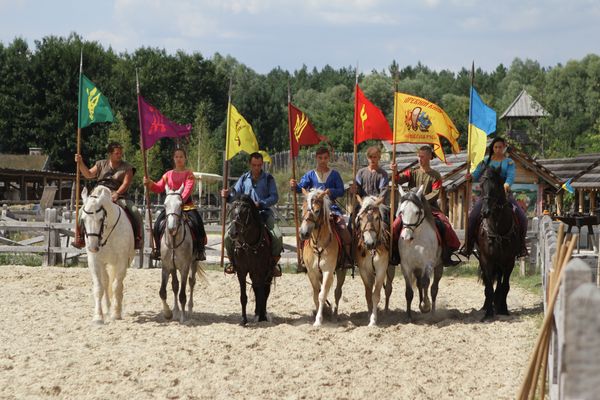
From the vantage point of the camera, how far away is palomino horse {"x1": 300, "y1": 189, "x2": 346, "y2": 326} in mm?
9961

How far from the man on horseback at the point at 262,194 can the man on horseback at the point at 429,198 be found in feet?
5.12

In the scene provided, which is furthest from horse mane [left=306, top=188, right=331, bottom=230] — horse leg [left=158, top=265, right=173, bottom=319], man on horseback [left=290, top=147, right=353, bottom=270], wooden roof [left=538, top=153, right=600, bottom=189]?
wooden roof [left=538, top=153, right=600, bottom=189]

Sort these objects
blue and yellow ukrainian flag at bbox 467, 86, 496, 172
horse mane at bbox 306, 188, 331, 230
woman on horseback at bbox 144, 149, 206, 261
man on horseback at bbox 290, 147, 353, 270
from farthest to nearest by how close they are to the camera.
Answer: blue and yellow ukrainian flag at bbox 467, 86, 496, 172 < woman on horseback at bbox 144, 149, 206, 261 < man on horseback at bbox 290, 147, 353, 270 < horse mane at bbox 306, 188, 331, 230

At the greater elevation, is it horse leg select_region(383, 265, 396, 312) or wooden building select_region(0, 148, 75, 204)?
wooden building select_region(0, 148, 75, 204)

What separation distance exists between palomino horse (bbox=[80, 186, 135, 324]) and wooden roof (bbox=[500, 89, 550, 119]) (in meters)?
43.0

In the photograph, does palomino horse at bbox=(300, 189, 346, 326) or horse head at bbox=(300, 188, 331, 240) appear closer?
horse head at bbox=(300, 188, 331, 240)

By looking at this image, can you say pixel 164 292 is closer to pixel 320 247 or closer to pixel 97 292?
pixel 97 292

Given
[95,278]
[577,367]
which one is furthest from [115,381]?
[577,367]

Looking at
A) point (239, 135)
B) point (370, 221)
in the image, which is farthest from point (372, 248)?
point (239, 135)

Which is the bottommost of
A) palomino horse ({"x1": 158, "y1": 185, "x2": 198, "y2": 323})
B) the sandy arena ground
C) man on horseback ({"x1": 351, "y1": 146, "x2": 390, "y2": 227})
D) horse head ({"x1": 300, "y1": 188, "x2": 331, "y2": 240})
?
the sandy arena ground

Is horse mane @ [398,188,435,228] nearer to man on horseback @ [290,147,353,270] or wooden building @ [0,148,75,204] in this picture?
man on horseback @ [290,147,353,270]

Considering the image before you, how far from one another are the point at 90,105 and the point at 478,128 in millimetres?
5699

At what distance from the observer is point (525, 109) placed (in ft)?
170

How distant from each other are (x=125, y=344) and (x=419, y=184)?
4546mm
